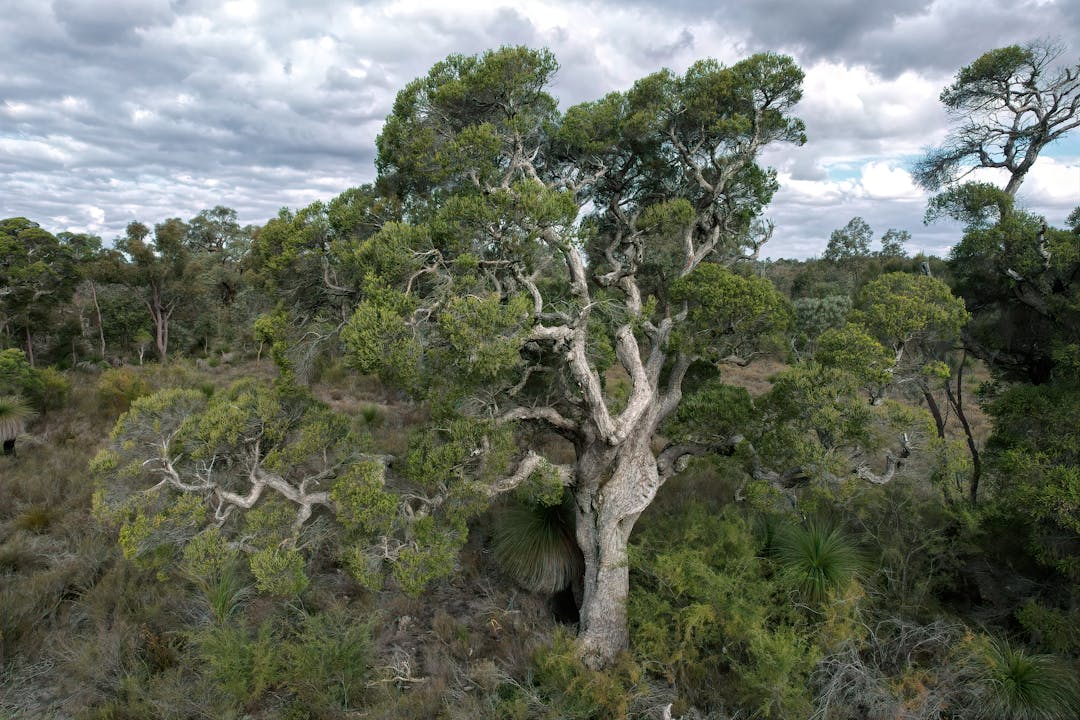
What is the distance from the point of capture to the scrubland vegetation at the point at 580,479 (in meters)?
5.92

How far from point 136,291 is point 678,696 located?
2362 centimetres

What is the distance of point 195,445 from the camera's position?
6.48m

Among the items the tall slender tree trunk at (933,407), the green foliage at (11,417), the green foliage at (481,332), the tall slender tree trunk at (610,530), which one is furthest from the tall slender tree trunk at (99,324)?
the tall slender tree trunk at (933,407)

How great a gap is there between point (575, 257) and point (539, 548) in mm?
4572

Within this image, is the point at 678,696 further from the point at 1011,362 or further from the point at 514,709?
the point at 1011,362

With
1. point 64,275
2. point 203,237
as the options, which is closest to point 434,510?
point 64,275

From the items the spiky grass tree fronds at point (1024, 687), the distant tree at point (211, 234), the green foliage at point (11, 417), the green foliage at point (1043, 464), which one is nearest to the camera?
the spiky grass tree fronds at point (1024, 687)

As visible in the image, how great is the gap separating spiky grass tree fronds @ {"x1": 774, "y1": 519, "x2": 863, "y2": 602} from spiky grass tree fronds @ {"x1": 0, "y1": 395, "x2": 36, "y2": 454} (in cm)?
1517

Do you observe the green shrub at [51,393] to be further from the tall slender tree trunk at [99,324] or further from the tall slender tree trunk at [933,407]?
the tall slender tree trunk at [933,407]

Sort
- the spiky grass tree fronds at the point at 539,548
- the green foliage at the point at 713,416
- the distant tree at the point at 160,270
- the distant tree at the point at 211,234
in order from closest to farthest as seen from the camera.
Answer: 1. the green foliage at the point at 713,416
2. the spiky grass tree fronds at the point at 539,548
3. the distant tree at the point at 160,270
4. the distant tree at the point at 211,234

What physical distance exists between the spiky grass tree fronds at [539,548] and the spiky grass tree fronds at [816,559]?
3110mm

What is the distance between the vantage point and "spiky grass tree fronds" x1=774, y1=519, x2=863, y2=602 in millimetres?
6762

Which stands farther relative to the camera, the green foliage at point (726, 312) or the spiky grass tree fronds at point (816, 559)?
the green foliage at point (726, 312)

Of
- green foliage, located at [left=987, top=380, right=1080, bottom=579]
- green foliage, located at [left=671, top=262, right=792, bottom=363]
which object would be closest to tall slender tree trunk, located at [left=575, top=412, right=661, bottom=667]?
green foliage, located at [left=671, top=262, right=792, bottom=363]
